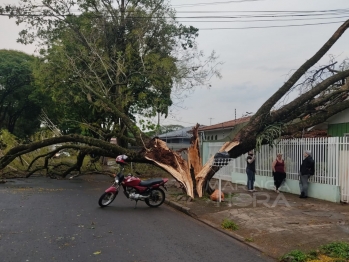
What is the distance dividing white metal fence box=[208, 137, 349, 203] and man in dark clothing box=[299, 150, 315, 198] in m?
0.20

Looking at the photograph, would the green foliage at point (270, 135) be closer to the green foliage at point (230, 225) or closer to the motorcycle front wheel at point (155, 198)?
the motorcycle front wheel at point (155, 198)

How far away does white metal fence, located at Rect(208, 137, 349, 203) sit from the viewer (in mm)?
11172

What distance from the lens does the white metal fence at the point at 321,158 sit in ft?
36.7

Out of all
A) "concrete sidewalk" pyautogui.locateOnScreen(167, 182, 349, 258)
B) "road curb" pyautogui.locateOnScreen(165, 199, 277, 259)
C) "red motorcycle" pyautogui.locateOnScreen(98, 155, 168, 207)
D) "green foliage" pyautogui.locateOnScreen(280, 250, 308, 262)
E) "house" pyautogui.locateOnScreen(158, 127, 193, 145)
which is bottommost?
"road curb" pyautogui.locateOnScreen(165, 199, 277, 259)

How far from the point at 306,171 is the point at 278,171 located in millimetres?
1608

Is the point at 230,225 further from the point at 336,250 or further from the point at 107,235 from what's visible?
the point at 107,235

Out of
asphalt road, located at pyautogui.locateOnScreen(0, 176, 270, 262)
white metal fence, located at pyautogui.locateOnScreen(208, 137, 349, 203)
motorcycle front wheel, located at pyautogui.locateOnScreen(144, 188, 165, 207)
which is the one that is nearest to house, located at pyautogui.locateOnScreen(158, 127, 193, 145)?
white metal fence, located at pyautogui.locateOnScreen(208, 137, 349, 203)

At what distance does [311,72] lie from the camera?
14.8 m

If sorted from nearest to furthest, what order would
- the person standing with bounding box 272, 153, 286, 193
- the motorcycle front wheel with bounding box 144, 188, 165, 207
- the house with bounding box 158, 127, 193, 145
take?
the motorcycle front wheel with bounding box 144, 188, 165, 207 → the person standing with bounding box 272, 153, 286, 193 → the house with bounding box 158, 127, 193, 145

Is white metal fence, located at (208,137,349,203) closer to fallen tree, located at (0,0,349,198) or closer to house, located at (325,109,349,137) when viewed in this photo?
fallen tree, located at (0,0,349,198)

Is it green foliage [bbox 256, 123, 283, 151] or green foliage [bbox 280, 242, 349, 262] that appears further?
green foliage [bbox 256, 123, 283, 151]

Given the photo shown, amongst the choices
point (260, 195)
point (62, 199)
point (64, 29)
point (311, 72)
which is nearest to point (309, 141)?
point (260, 195)

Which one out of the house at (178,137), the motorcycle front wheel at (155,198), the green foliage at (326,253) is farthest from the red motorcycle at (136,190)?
the house at (178,137)

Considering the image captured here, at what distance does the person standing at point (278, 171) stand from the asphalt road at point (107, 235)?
4756 millimetres
